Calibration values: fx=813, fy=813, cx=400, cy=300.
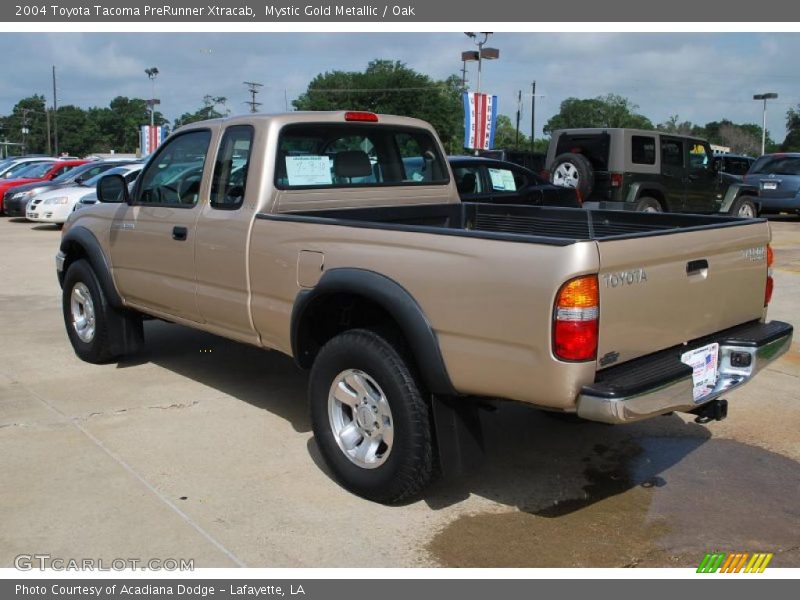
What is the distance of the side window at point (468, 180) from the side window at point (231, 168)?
609cm

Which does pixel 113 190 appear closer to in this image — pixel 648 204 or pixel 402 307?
pixel 402 307

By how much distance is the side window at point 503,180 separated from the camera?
11.7m

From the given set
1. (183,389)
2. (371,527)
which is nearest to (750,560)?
(371,527)

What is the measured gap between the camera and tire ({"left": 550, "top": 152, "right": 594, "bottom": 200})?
1439 cm

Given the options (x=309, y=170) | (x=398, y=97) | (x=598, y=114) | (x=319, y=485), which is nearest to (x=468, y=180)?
(x=309, y=170)

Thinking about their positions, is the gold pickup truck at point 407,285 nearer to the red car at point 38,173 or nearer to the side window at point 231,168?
the side window at point 231,168

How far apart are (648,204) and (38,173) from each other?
54.0 ft

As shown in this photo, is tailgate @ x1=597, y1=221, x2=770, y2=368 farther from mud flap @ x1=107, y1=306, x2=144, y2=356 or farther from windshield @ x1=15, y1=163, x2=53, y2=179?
windshield @ x1=15, y1=163, x2=53, y2=179

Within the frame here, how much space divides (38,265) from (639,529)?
423 inches

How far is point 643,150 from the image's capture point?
14727 millimetres

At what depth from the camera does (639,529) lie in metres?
3.76

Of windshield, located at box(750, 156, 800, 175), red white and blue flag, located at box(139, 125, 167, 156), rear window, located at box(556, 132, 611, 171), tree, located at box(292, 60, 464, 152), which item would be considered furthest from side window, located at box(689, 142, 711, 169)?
tree, located at box(292, 60, 464, 152)

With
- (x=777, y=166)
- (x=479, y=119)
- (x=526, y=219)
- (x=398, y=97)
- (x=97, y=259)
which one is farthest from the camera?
(x=398, y=97)

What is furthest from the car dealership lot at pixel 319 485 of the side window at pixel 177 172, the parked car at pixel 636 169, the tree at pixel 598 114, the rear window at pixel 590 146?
the tree at pixel 598 114
